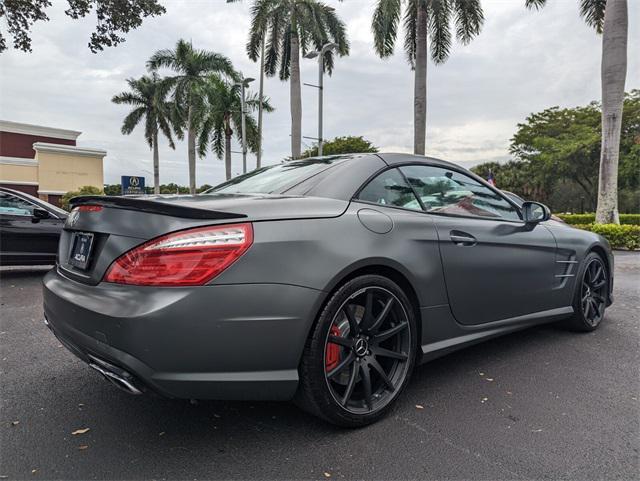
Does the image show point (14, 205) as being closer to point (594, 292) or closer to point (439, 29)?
point (594, 292)

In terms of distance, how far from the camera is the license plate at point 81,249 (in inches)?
85.7

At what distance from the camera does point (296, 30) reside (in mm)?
21906

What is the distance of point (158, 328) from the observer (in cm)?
179

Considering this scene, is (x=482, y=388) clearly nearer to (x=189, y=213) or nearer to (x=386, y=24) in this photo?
(x=189, y=213)

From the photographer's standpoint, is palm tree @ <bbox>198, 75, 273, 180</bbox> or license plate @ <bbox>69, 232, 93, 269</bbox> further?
palm tree @ <bbox>198, 75, 273, 180</bbox>

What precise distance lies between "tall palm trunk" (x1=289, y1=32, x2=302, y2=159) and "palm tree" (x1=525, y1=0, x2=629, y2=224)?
11981 millimetres

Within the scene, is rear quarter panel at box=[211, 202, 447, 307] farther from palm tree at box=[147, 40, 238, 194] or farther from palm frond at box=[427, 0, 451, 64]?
palm tree at box=[147, 40, 238, 194]

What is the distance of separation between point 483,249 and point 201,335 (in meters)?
1.89

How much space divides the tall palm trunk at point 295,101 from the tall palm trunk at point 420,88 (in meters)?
5.79

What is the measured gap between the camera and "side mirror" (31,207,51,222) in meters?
6.71

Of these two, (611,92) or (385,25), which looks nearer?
(611,92)

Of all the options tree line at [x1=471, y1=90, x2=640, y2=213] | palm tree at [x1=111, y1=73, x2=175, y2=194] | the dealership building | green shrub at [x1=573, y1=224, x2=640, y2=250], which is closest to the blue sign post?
the dealership building

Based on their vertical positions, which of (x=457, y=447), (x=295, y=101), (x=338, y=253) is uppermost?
(x=295, y=101)

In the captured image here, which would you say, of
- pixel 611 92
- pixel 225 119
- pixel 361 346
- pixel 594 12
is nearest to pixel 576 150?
pixel 594 12
